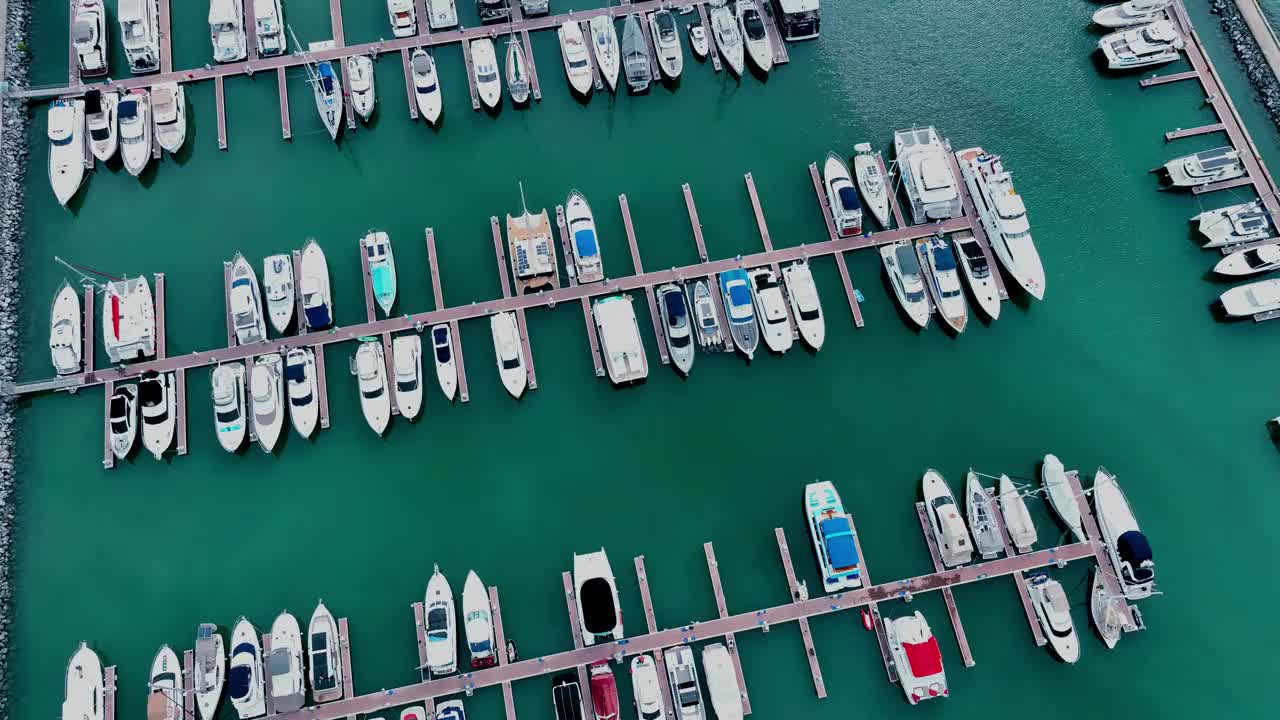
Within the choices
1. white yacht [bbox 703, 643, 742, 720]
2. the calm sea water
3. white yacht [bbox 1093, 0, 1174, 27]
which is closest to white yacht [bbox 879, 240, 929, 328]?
the calm sea water

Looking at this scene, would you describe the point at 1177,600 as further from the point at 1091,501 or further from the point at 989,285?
the point at 989,285

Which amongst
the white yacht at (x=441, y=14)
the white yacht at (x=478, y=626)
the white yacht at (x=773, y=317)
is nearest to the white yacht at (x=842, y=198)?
the white yacht at (x=773, y=317)

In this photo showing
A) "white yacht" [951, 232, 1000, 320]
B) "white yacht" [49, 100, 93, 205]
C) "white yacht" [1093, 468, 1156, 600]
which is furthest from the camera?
"white yacht" [49, 100, 93, 205]

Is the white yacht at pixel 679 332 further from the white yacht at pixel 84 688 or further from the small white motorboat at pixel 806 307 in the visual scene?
the white yacht at pixel 84 688

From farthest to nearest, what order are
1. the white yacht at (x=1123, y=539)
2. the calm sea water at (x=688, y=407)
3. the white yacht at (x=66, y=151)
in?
the white yacht at (x=66, y=151)
the white yacht at (x=1123, y=539)
the calm sea water at (x=688, y=407)

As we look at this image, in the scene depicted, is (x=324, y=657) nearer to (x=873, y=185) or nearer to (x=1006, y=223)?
(x=873, y=185)

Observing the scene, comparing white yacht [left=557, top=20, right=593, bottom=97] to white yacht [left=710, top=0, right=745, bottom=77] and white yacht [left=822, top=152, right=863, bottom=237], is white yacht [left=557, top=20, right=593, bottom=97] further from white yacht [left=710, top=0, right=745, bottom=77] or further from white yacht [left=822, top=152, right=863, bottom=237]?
white yacht [left=822, top=152, right=863, bottom=237]

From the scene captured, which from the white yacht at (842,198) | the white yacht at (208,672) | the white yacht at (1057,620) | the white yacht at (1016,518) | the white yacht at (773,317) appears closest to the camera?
the white yacht at (208,672)
